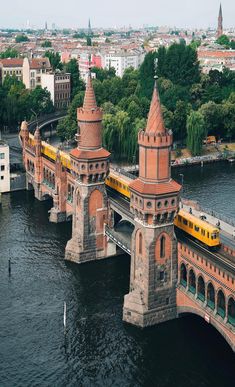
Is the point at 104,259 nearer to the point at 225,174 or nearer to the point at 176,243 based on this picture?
the point at 176,243

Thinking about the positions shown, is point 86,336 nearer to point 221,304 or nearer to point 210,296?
point 210,296

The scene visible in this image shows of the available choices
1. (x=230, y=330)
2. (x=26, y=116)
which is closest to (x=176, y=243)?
(x=230, y=330)

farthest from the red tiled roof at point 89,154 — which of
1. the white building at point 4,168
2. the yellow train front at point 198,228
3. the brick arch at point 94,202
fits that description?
the white building at point 4,168

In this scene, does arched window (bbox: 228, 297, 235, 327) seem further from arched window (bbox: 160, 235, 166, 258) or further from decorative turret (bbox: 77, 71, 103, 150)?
decorative turret (bbox: 77, 71, 103, 150)

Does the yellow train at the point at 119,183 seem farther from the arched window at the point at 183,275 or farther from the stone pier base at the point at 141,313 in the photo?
the stone pier base at the point at 141,313

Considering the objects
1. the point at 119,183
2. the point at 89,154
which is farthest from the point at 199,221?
the point at 119,183

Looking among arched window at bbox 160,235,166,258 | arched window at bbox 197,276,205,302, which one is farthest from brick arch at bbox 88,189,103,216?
arched window at bbox 197,276,205,302

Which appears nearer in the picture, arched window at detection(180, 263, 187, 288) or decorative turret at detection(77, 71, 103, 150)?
arched window at detection(180, 263, 187, 288)

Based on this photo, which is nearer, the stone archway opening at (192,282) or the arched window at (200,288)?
the arched window at (200,288)
